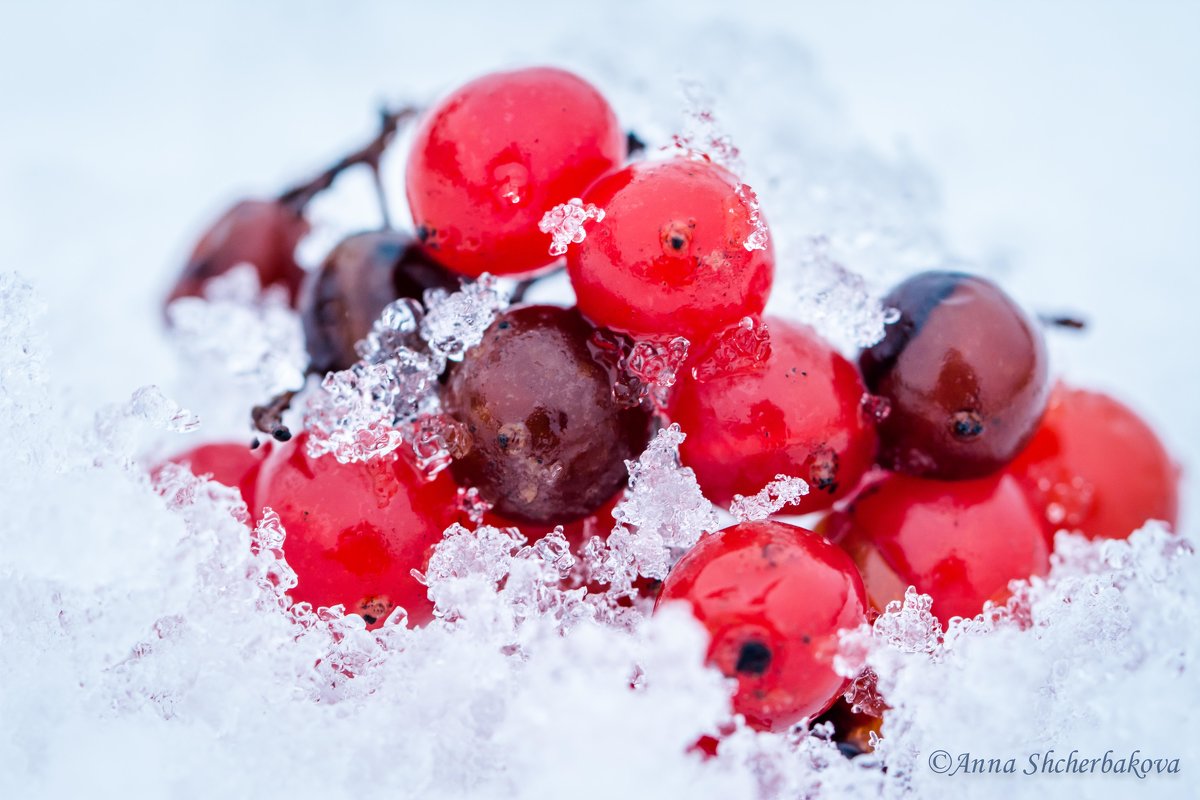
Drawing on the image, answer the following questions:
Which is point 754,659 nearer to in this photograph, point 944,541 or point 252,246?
point 944,541

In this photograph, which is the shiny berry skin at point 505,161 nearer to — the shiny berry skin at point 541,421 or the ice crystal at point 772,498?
the shiny berry skin at point 541,421

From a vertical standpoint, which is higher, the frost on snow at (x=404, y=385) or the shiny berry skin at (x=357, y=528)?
the frost on snow at (x=404, y=385)

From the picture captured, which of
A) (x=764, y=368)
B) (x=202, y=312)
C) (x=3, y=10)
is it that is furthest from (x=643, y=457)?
(x=3, y=10)

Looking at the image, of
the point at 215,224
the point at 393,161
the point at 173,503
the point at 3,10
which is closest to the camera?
the point at 173,503

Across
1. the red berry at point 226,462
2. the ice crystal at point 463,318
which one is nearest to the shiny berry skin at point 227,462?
the red berry at point 226,462

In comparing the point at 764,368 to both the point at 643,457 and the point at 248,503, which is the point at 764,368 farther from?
the point at 248,503

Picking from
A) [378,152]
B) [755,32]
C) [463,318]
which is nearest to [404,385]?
[463,318]

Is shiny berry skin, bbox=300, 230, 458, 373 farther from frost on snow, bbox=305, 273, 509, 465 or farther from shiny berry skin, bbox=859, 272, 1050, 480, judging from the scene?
shiny berry skin, bbox=859, 272, 1050, 480
